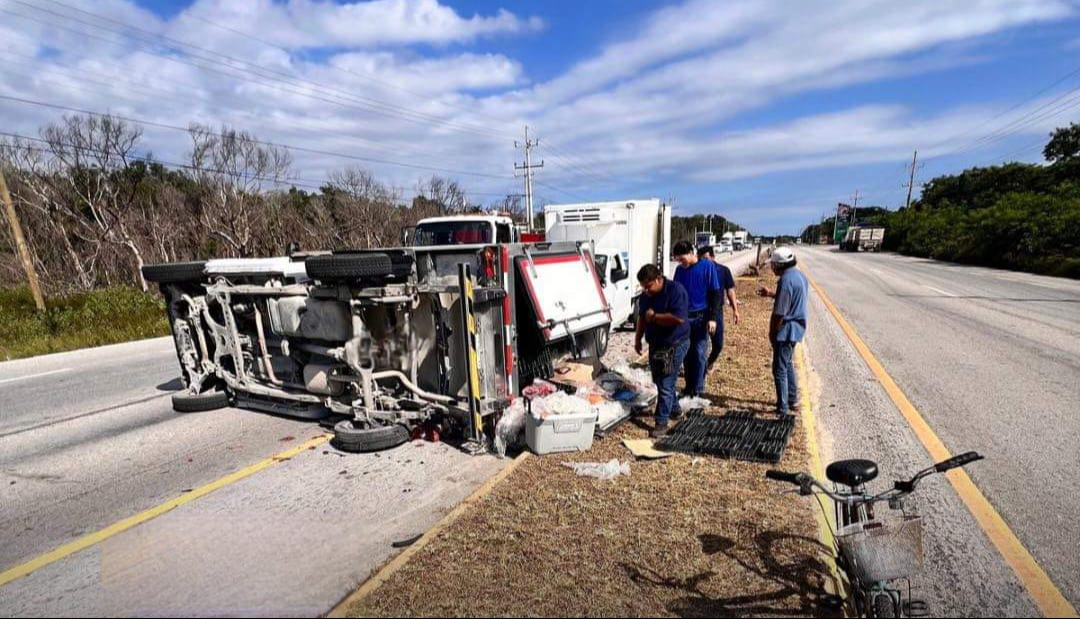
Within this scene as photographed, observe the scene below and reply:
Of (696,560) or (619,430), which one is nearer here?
(696,560)

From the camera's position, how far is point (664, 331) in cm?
493

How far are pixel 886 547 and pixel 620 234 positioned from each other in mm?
9402

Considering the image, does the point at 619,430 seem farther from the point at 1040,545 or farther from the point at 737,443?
the point at 1040,545

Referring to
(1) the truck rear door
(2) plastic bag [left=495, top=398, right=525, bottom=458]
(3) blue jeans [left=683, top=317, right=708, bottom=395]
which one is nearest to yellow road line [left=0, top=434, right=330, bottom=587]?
(2) plastic bag [left=495, top=398, right=525, bottom=458]

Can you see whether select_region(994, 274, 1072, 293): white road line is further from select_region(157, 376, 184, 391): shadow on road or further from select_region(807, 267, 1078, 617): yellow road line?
select_region(157, 376, 184, 391): shadow on road

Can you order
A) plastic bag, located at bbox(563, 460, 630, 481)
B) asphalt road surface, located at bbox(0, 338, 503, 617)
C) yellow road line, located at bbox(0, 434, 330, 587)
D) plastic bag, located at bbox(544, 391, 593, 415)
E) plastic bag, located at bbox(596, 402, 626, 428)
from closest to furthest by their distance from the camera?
1. asphalt road surface, located at bbox(0, 338, 503, 617)
2. yellow road line, located at bbox(0, 434, 330, 587)
3. plastic bag, located at bbox(563, 460, 630, 481)
4. plastic bag, located at bbox(544, 391, 593, 415)
5. plastic bag, located at bbox(596, 402, 626, 428)

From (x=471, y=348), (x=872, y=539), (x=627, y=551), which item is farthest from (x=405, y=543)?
(x=872, y=539)

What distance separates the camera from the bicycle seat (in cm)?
230

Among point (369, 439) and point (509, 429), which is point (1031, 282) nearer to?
point (509, 429)

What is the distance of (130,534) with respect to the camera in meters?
3.57

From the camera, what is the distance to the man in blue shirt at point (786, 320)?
16.8 ft

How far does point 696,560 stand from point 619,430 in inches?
81.7

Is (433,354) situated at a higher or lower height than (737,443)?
higher

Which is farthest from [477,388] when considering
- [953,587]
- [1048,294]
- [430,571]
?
[1048,294]
